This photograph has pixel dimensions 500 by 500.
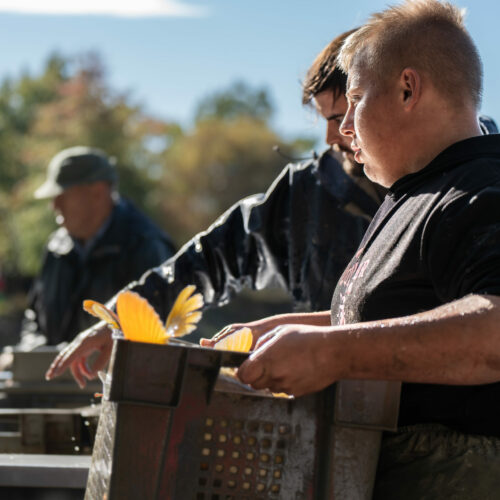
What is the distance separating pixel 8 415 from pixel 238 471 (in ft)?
6.29

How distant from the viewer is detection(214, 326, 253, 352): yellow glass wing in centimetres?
179

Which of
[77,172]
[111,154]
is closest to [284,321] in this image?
[77,172]

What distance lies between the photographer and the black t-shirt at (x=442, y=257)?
1.54 metres

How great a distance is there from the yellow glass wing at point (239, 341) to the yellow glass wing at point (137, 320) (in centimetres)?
26

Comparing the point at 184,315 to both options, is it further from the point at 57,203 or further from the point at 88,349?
the point at 57,203

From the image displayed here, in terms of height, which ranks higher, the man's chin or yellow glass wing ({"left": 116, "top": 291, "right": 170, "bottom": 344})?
the man's chin

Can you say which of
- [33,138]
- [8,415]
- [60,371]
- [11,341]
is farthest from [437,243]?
[33,138]

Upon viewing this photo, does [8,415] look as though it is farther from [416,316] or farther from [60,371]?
[416,316]

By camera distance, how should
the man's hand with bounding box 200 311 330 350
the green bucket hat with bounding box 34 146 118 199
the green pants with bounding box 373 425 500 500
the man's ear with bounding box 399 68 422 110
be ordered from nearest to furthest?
the green pants with bounding box 373 425 500 500 → the man's ear with bounding box 399 68 422 110 → the man's hand with bounding box 200 311 330 350 → the green bucket hat with bounding box 34 146 118 199

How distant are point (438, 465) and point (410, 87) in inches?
30.2

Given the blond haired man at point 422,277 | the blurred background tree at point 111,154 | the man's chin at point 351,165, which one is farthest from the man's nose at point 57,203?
the blurred background tree at point 111,154

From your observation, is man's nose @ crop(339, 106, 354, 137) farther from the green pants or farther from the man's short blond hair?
the green pants

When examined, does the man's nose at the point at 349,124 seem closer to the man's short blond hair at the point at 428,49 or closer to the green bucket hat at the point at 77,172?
the man's short blond hair at the point at 428,49

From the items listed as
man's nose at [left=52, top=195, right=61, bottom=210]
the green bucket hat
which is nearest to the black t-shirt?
the green bucket hat
